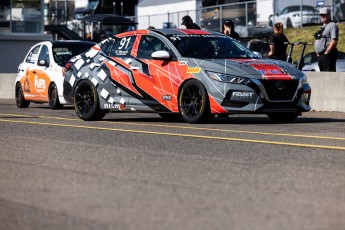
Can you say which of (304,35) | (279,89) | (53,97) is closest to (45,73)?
(53,97)

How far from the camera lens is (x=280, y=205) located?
7180 mm

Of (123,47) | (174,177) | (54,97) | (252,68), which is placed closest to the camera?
(174,177)

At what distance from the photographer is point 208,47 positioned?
1590cm

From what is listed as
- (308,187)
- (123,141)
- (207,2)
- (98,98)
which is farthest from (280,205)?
(207,2)

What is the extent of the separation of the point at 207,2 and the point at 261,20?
5.58 m

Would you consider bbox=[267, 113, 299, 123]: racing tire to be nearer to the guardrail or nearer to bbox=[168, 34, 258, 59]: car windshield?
bbox=[168, 34, 258, 59]: car windshield

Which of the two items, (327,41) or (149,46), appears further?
(327,41)

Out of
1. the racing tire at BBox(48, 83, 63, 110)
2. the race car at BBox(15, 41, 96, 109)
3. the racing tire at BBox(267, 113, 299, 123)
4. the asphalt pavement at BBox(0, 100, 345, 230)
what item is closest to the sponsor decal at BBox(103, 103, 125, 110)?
the asphalt pavement at BBox(0, 100, 345, 230)

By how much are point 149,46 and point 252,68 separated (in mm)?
2110

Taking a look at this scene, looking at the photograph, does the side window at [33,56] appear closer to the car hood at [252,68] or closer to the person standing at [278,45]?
the person standing at [278,45]

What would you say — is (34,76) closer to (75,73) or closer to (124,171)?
(75,73)

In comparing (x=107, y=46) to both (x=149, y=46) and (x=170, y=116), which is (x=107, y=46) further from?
(x=170, y=116)

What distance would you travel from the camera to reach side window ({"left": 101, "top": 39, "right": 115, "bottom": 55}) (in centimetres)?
1698

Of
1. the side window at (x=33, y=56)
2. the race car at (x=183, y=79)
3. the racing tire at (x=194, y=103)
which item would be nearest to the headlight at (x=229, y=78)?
the race car at (x=183, y=79)
